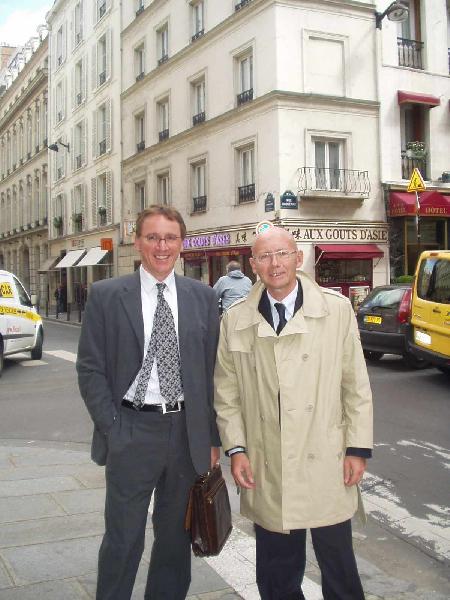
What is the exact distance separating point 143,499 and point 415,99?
1946cm

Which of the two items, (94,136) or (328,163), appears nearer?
(328,163)

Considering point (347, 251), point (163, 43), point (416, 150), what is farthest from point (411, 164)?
point (163, 43)

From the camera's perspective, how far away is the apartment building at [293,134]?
18328 mm

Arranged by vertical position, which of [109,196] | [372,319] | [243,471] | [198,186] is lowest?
[243,471]

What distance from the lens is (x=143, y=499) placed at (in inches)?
107

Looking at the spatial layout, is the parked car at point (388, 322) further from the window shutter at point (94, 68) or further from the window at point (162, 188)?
the window shutter at point (94, 68)

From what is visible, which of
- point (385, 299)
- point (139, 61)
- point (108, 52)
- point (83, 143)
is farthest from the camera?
point (83, 143)

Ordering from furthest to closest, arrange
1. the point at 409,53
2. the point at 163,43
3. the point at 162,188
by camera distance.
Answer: the point at 162,188 → the point at 163,43 → the point at 409,53

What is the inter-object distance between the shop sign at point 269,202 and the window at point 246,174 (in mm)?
1093

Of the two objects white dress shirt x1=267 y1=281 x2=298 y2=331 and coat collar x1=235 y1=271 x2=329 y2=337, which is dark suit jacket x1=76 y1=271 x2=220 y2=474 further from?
white dress shirt x1=267 y1=281 x2=298 y2=331

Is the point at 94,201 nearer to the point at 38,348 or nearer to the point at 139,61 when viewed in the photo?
the point at 139,61

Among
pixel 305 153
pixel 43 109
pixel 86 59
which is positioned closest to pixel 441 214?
pixel 305 153

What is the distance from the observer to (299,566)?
2.75m

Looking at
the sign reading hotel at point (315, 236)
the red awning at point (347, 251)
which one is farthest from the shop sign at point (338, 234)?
the red awning at point (347, 251)
